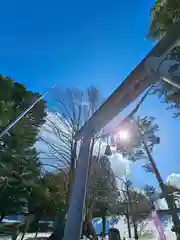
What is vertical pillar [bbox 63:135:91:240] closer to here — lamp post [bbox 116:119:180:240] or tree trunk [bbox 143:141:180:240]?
lamp post [bbox 116:119:180:240]

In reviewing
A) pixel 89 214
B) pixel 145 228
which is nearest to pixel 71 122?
pixel 89 214

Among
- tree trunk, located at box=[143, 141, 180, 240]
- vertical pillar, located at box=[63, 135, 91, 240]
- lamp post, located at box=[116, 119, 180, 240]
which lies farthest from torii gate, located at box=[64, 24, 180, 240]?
tree trunk, located at box=[143, 141, 180, 240]

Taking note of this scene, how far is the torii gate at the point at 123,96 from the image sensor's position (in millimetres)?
1532

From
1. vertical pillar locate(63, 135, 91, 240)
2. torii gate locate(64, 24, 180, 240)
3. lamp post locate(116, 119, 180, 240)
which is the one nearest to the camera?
torii gate locate(64, 24, 180, 240)

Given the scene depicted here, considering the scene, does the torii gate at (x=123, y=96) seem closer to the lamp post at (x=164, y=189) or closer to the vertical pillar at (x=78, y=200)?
the vertical pillar at (x=78, y=200)

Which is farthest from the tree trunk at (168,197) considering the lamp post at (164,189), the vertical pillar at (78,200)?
the vertical pillar at (78,200)

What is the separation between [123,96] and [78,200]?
4.63 feet

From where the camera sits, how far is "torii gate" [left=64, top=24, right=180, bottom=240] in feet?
5.03

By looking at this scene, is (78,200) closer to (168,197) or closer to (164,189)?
(168,197)

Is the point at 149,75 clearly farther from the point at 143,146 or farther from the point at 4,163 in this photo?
the point at 143,146

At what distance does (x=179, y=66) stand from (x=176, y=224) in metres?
9.10

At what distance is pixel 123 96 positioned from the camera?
219 cm

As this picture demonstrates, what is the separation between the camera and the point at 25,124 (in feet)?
37.9

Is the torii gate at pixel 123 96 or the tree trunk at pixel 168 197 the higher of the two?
the tree trunk at pixel 168 197
